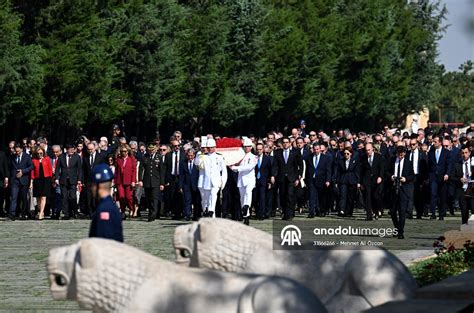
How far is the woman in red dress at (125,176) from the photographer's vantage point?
38531 mm

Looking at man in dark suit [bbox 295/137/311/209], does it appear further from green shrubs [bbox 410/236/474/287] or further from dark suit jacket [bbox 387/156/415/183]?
green shrubs [bbox 410/236/474/287]

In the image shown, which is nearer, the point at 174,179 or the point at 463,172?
the point at 463,172

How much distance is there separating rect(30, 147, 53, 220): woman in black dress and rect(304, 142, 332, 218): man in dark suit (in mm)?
6412

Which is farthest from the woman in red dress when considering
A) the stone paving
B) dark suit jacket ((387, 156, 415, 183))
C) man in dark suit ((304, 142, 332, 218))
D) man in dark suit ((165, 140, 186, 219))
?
dark suit jacket ((387, 156, 415, 183))

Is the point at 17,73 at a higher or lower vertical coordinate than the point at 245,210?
higher

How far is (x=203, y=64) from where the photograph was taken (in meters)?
66.8

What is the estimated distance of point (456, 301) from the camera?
11.6 meters

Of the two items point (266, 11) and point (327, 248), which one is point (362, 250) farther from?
point (266, 11)

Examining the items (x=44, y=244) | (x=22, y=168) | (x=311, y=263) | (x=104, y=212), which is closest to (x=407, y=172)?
(x=44, y=244)

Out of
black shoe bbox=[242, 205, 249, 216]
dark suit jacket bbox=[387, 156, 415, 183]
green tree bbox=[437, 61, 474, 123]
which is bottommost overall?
black shoe bbox=[242, 205, 249, 216]

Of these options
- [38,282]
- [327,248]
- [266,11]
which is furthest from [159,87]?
[327,248]

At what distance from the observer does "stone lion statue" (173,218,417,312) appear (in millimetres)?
10711

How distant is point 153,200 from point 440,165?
271 inches

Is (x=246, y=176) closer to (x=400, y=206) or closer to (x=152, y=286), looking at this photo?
(x=400, y=206)
